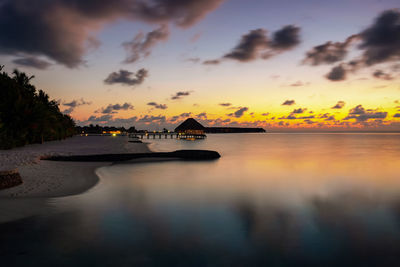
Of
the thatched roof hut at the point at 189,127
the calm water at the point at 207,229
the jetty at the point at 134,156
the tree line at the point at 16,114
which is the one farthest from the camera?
the thatched roof hut at the point at 189,127

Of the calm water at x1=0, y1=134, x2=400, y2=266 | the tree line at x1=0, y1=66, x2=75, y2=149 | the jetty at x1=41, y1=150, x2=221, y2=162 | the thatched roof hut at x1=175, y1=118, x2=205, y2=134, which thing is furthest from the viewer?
the thatched roof hut at x1=175, y1=118, x2=205, y2=134

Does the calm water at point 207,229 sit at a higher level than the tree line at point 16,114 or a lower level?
lower

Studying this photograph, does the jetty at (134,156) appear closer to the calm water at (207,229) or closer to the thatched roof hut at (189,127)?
the calm water at (207,229)

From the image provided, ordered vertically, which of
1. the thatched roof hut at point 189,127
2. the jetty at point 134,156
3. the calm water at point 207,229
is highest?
the thatched roof hut at point 189,127

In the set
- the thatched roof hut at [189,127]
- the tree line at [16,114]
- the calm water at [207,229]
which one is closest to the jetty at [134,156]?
the calm water at [207,229]

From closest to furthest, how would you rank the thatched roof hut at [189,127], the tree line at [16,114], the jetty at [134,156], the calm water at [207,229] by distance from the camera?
the calm water at [207,229] < the jetty at [134,156] < the tree line at [16,114] < the thatched roof hut at [189,127]

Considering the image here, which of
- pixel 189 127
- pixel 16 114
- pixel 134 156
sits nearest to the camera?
pixel 134 156

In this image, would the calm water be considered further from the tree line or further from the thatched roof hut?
the thatched roof hut

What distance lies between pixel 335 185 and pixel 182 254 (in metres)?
15.9

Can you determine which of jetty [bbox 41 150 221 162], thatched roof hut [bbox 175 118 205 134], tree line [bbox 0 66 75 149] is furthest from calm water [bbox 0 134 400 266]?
thatched roof hut [bbox 175 118 205 134]

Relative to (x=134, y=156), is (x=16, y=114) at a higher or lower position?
higher

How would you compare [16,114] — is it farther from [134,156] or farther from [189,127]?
[189,127]

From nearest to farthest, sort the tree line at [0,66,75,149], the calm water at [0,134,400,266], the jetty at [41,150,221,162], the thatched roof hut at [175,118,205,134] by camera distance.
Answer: the calm water at [0,134,400,266] < the jetty at [41,150,221,162] < the tree line at [0,66,75,149] < the thatched roof hut at [175,118,205,134]

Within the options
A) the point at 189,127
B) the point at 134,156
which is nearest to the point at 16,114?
the point at 134,156
